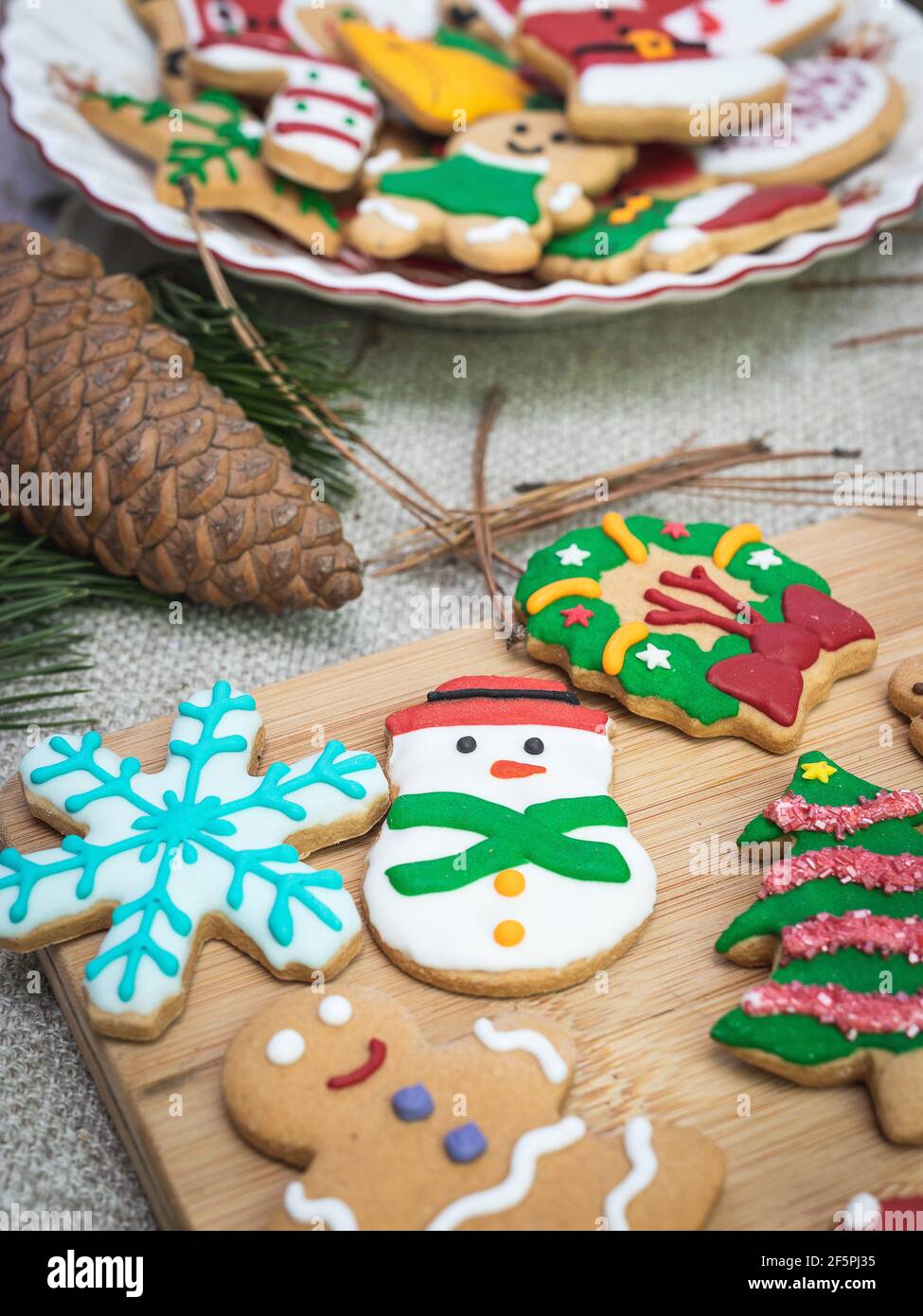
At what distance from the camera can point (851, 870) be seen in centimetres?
93

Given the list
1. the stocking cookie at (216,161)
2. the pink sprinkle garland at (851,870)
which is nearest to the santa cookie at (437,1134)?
the pink sprinkle garland at (851,870)

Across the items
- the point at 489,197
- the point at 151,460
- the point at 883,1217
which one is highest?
the point at 489,197

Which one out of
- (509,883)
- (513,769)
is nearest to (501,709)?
(513,769)

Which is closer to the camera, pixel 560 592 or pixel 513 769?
pixel 513 769

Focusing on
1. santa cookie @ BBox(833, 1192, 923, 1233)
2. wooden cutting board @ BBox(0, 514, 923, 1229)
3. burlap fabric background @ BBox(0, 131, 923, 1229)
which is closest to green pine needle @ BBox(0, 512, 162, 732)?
burlap fabric background @ BBox(0, 131, 923, 1229)

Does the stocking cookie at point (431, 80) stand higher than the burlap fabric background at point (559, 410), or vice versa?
the stocking cookie at point (431, 80)

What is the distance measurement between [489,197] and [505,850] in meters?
0.89

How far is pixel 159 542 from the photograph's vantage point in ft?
3.87

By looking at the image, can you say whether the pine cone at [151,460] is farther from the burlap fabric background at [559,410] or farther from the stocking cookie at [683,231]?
the stocking cookie at [683,231]

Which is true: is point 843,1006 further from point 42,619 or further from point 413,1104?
point 42,619

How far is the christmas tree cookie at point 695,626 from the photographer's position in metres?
1.08

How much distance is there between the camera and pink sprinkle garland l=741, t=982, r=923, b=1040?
0.83 m

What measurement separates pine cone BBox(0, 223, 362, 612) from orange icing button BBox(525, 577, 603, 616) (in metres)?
0.18
